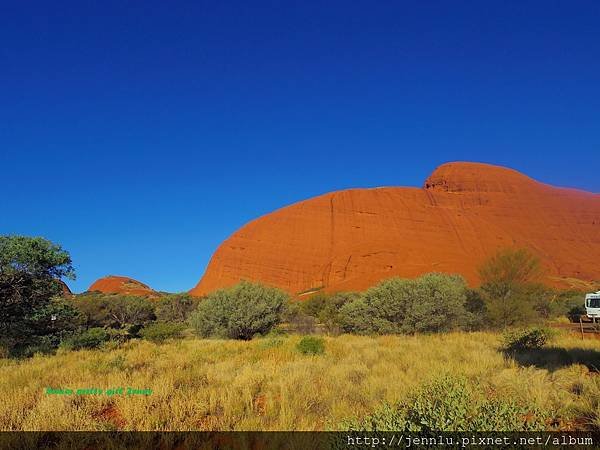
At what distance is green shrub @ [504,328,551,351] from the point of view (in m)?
11.4

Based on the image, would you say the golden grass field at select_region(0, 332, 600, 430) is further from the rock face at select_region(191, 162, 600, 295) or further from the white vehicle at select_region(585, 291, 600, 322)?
the rock face at select_region(191, 162, 600, 295)

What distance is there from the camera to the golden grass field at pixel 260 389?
502 cm

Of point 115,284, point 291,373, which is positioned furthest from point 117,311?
point 115,284

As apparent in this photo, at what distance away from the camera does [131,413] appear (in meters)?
5.25

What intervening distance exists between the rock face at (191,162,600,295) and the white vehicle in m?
45.3

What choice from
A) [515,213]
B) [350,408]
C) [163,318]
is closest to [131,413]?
[350,408]

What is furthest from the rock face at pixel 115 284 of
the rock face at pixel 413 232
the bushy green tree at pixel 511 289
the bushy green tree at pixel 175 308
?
the bushy green tree at pixel 511 289

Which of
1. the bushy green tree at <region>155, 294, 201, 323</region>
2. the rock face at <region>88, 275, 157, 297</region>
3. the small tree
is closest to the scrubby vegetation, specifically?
the small tree

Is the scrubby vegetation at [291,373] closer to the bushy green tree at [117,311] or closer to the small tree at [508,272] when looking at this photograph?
the small tree at [508,272]

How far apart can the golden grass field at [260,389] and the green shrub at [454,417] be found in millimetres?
898

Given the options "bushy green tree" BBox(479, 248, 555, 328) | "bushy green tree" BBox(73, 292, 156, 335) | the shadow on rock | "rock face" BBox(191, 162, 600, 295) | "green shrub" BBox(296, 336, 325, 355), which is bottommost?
"bushy green tree" BBox(73, 292, 156, 335)

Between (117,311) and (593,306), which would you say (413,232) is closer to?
(593,306)

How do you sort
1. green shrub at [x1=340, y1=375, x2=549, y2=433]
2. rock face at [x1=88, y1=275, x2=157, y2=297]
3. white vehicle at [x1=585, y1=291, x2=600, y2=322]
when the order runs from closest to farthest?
green shrub at [x1=340, y1=375, x2=549, y2=433] → white vehicle at [x1=585, y1=291, x2=600, y2=322] → rock face at [x1=88, y1=275, x2=157, y2=297]

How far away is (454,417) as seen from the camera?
3.71 meters
